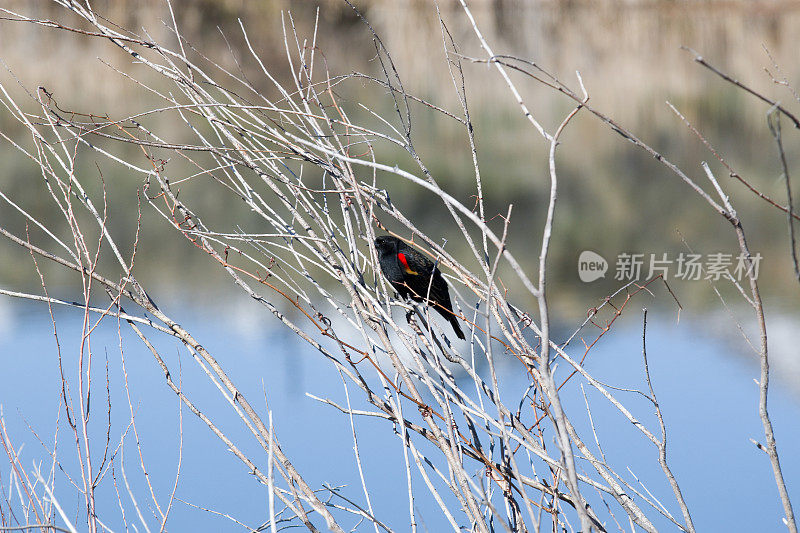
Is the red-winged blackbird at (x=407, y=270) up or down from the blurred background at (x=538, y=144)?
down

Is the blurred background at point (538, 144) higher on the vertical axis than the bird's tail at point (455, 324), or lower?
higher

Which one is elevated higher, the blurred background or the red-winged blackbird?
the blurred background

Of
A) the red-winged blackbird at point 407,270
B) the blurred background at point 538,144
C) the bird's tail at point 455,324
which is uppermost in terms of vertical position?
the blurred background at point 538,144

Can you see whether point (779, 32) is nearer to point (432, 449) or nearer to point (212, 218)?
point (212, 218)

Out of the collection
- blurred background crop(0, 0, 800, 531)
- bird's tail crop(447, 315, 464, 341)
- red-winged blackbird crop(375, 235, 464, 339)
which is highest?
blurred background crop(0, 0, 800, 531)

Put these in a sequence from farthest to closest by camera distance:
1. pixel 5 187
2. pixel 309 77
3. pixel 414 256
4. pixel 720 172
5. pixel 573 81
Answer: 1. pixel 573 81
2. pixel 720 172
3. pixel 5 187
4. pixel 414 256
5. pixel 309 77

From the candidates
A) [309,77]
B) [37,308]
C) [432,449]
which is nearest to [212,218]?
[37,308]

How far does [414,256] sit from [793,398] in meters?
2.93

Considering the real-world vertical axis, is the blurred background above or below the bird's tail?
above

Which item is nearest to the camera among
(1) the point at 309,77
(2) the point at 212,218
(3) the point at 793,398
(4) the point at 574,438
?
(4) the point at 574,438

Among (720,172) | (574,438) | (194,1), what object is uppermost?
(194,1)

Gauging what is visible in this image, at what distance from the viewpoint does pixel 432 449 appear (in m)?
3.25

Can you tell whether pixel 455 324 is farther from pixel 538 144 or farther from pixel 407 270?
pixel 538 144

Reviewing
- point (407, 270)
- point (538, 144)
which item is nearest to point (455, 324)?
point (407, 270)
